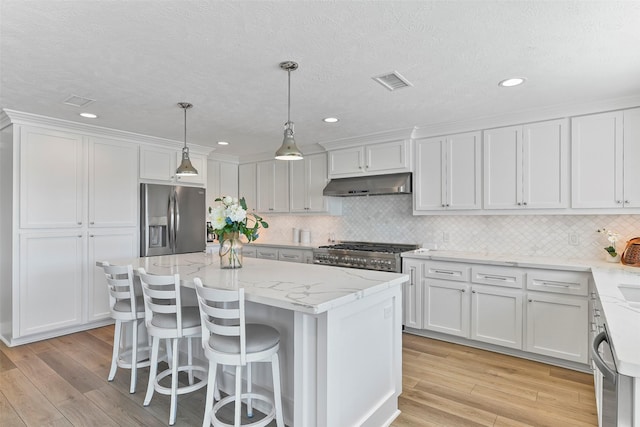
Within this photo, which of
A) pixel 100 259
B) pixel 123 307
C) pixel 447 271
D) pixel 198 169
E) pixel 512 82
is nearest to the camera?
pixel 512 82

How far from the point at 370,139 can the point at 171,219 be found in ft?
9.54

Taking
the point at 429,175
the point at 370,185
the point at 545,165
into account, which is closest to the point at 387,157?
the point at 370,185

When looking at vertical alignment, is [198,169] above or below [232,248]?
above

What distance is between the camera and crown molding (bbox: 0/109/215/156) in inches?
141

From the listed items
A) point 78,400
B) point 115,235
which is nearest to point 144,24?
point 78,400

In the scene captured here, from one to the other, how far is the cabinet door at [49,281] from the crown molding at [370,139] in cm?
328

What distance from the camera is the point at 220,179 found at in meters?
6.04

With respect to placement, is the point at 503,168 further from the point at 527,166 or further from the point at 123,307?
the point at 123,307

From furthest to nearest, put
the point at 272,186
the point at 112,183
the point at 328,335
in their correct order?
the point at 272,186, the point at 112,183, the point at 328,335

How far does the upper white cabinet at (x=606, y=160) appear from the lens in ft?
9.94

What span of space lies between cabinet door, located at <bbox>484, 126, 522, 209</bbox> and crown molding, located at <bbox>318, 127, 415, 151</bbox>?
89 centimetres

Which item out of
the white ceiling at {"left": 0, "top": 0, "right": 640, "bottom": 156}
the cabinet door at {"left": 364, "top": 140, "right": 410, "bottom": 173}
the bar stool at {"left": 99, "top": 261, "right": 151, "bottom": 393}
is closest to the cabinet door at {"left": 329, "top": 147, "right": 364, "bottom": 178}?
the cabinet door at {"left": 364, "top": 140, "right": 410, "bottom": 173}

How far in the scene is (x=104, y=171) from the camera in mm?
4316

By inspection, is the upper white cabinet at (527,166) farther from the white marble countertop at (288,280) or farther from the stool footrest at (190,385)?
the stool footrest at (190,385)
